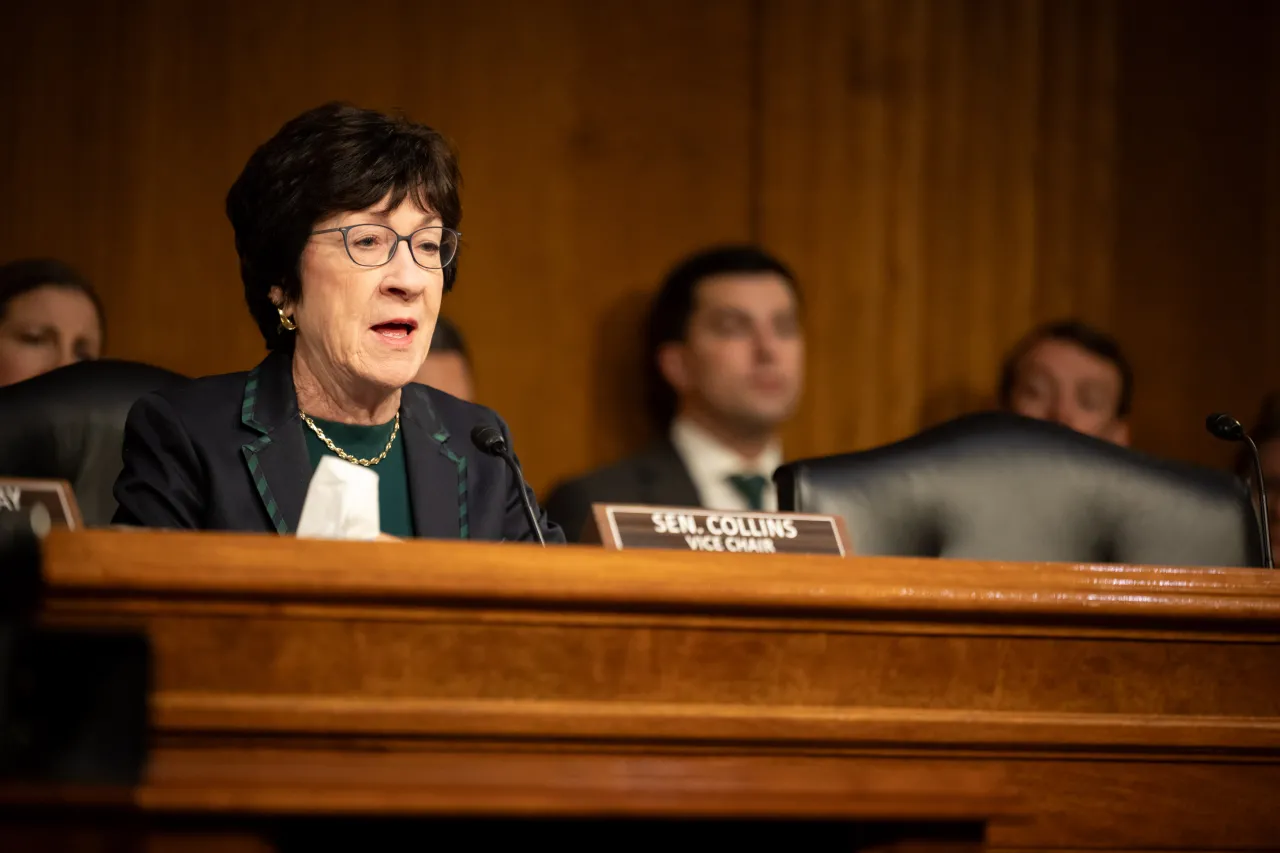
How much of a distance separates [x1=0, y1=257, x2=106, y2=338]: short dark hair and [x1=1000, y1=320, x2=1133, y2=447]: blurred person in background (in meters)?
1.87

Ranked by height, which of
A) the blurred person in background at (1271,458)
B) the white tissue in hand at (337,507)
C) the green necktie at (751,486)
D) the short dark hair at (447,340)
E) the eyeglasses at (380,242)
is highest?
the eyeglasses at (380,242)

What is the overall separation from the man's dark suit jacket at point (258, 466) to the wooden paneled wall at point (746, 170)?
151cm

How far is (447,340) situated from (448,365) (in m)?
0.08

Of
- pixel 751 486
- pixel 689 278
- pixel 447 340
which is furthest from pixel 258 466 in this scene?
pixel 689 278

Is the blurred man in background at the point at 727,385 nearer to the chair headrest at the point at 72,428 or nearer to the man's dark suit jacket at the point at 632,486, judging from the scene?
the man's dark suit jacket at the point at 632,486

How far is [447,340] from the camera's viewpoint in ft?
9.30

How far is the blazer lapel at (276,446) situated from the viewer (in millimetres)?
1607

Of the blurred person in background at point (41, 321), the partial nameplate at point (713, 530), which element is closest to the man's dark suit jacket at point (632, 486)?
the blurred person in background at point (41, 321)

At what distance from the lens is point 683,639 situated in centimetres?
119

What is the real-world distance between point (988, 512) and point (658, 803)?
3.19 ft

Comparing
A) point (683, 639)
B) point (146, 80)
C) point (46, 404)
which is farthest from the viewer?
point (146, 80)

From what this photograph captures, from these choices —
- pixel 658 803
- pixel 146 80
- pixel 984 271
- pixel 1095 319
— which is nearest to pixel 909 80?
pixel 984 271

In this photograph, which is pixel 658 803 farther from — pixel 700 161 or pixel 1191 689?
pixel 700 161

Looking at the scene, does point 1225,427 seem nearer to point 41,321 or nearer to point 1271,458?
point 1271,458
